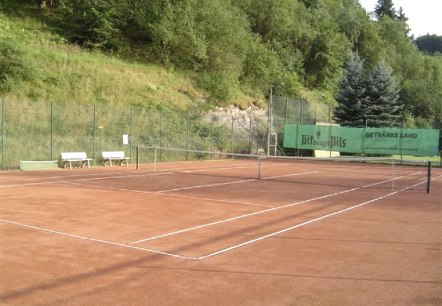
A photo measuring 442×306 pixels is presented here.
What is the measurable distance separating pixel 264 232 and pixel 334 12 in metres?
71.4

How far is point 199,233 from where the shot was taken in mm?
9523

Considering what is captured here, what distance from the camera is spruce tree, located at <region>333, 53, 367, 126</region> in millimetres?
42531

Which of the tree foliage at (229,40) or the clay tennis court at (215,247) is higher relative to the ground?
the tree foliage at (229,40)

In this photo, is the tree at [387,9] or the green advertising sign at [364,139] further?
the tree at [387,9]

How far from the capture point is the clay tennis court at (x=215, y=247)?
6199 millimetres

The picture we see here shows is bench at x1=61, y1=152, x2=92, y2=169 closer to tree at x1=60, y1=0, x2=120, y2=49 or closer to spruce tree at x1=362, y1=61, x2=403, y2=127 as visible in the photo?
tree at x1=60, y1=0, x2=120, y2=49

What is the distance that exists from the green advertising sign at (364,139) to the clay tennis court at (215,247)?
16.6 m

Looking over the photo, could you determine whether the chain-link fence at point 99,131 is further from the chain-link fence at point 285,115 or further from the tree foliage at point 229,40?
the tree foliage at point 229,40

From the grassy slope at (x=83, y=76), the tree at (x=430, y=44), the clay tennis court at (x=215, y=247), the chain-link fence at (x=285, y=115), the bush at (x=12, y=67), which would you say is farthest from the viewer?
the tree at (x=430, y=44)

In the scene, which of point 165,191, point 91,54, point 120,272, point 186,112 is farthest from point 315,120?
point 120,272

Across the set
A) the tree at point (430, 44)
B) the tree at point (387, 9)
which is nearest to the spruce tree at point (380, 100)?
the tree at point (387, 9)

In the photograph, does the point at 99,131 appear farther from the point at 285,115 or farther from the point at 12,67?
the point at 285,115

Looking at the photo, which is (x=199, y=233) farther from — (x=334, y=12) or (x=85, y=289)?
(x=334, y=12)

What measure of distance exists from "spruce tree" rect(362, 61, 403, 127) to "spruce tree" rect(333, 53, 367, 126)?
491 millimetres
